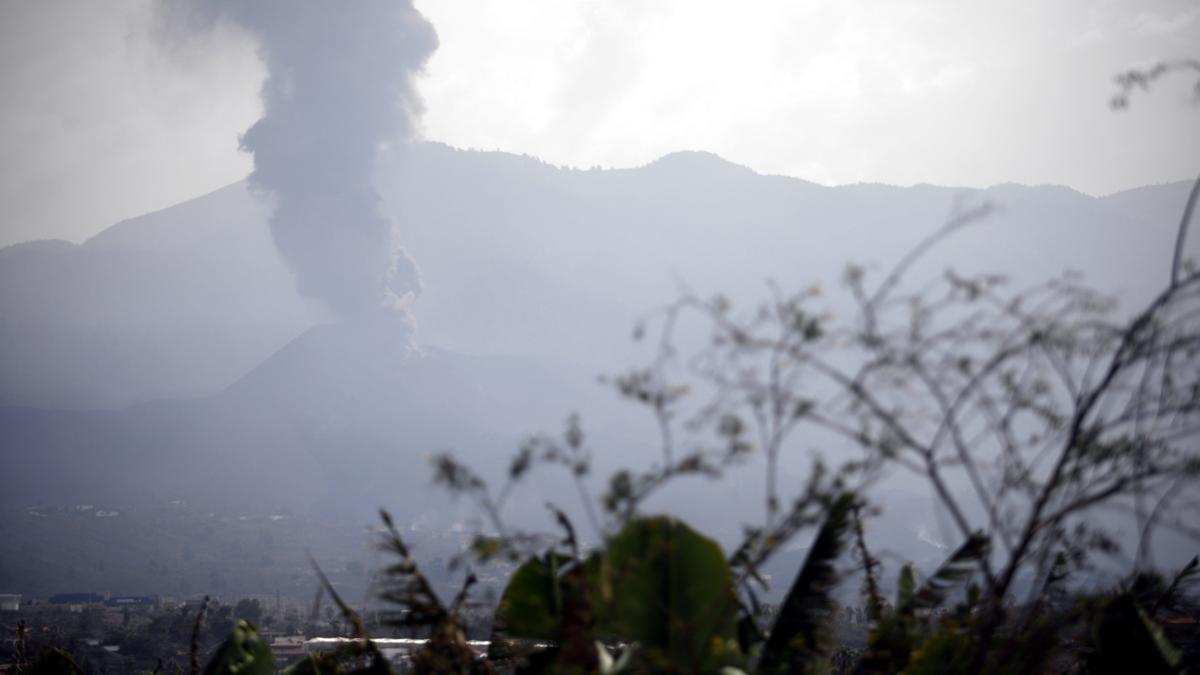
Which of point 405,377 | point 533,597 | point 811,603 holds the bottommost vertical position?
point 811,603

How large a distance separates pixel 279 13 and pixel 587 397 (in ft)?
308

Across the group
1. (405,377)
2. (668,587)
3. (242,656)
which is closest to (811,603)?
(668,587)

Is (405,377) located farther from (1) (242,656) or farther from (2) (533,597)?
(2) (533,597)

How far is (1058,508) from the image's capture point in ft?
11.3

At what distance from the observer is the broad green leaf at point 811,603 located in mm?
3572

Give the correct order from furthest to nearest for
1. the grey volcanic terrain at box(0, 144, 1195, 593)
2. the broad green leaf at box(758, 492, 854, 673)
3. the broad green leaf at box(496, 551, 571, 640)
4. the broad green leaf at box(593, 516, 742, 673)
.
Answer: the grey volcanic terrain at box(0, 144, 1195, 593) < the broad green leaf at box(758, 492, 854, 673) < the broad green leaf at box(496, 551, 571, 640) < the broad green leaf at box(593, 516, 742, 673)

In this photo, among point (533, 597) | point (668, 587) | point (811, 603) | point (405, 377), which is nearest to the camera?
point (668, 587)

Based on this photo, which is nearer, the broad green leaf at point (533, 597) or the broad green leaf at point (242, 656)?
the broad green leaf at point (533, 597)

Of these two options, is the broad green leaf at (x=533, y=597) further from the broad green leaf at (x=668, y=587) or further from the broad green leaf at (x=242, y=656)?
the broad green leaf at (x=242, y=656)

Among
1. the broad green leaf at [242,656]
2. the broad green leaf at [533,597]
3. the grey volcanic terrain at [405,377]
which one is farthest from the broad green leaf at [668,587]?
the grey volcanic terrain at [405,377]

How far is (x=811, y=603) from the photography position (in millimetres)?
3662

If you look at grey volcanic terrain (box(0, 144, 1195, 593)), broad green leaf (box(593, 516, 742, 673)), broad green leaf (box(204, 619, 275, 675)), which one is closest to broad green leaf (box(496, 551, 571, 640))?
broad green leaf (box(593, 516, 742, 673))

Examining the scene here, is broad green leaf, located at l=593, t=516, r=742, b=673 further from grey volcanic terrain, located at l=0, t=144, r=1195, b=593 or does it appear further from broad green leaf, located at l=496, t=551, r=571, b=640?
grey volcanic terrain, located at l=0, t=144, r=1195, b=593

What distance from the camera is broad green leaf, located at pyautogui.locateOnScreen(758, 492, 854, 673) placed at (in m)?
3.57
